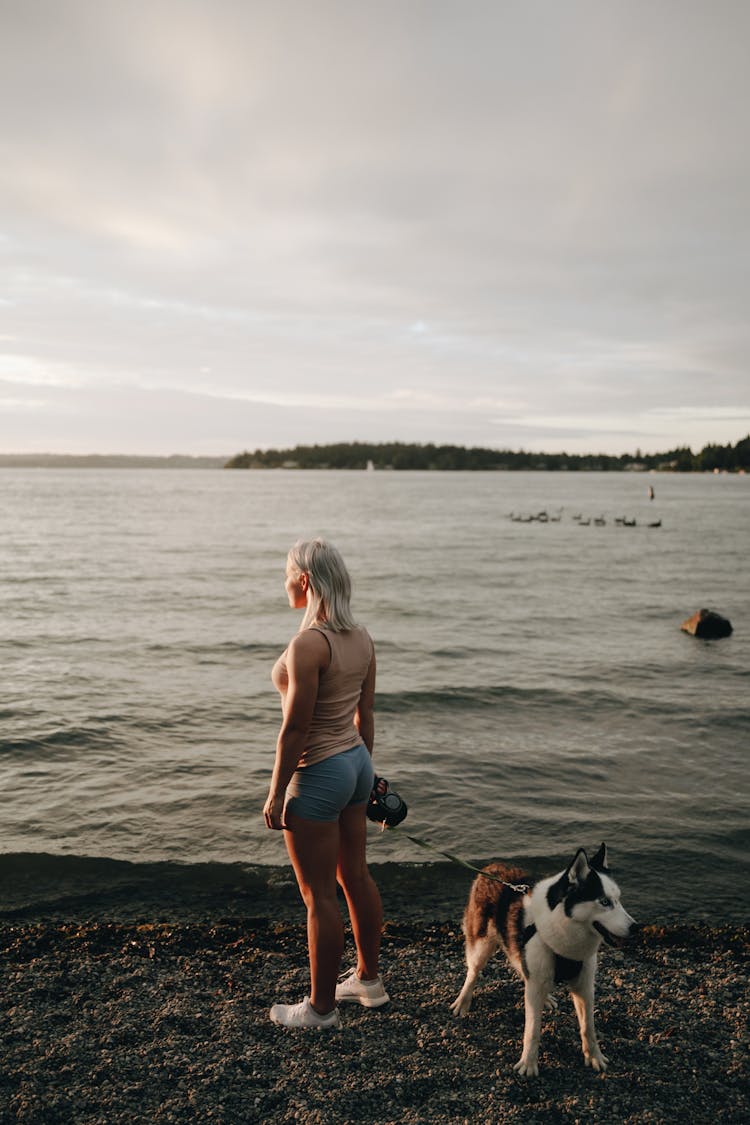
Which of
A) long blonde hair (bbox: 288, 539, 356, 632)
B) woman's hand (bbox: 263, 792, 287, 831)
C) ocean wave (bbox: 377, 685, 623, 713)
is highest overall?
long blonde hair (bbox: 288, 539, 356, 632)

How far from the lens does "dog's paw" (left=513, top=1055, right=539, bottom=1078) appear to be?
4.17m

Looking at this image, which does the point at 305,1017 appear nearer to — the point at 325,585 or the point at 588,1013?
the point at 588,1013

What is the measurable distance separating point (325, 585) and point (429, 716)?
9758mm

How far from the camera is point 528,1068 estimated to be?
13.7 feet

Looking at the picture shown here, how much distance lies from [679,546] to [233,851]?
1874 inches

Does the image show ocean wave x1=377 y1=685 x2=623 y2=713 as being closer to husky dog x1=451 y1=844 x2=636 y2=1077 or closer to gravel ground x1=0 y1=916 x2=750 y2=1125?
gravel ground x1=0 y1=916 x2=750 y2=1125

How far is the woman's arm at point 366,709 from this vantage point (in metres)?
4.33

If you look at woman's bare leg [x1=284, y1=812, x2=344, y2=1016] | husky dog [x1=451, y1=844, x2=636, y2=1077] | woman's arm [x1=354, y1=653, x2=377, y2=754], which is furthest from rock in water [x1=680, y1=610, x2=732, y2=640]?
woman's bare leg [x1=284, y1=812, x2=344, y2=1016]

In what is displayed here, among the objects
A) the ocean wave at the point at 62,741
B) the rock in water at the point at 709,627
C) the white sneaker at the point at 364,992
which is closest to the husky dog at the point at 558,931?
the white sneaker at the point at 364,992

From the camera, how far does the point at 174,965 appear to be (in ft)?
17.6

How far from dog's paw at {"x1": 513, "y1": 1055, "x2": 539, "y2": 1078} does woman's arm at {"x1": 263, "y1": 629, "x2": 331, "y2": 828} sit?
2095 millimetres

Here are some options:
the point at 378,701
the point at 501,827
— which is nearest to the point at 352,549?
the point at 378,701

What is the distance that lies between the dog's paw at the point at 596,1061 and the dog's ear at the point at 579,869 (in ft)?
3.73

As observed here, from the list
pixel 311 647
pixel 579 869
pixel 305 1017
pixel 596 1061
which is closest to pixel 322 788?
pixel 311 647
